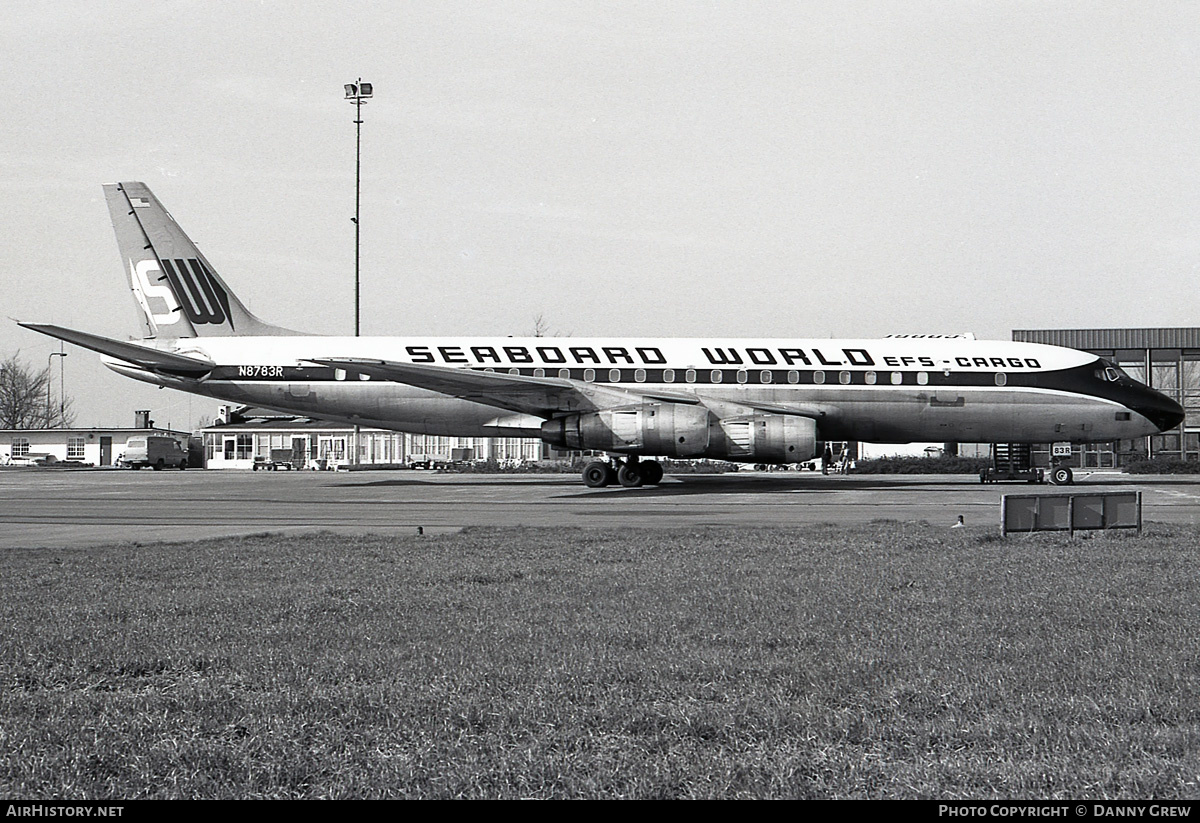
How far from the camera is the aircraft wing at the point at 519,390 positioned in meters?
27.4

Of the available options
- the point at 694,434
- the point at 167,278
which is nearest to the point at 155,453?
the point at 167,278

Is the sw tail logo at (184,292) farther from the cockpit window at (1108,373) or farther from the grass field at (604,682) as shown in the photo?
the cockpit window at (1108,373)

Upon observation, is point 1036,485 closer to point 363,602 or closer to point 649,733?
point 363,602

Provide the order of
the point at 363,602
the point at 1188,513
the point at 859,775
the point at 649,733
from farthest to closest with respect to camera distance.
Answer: the point at 1188,513
the point at 363,602
the point at 649,733
the point at 859,775

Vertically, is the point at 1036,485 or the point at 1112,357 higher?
the point at 1112,357

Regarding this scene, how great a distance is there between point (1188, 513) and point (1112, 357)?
38.3 m

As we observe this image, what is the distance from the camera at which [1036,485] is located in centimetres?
3100

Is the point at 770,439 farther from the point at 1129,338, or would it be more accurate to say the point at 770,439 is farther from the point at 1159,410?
the point at 1129,338

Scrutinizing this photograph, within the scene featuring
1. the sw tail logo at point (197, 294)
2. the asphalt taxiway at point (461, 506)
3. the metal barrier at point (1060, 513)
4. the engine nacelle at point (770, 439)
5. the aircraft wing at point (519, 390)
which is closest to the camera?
the metal barrier at point (1060, 513)

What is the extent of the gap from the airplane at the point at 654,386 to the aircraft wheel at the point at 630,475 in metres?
0.04

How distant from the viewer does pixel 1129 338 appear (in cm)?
5472

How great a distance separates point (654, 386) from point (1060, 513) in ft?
52.9

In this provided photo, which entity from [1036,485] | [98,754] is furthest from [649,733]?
[1036,485]

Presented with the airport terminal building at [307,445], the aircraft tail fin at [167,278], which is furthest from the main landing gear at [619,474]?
the airport terminal building at [307,445]
